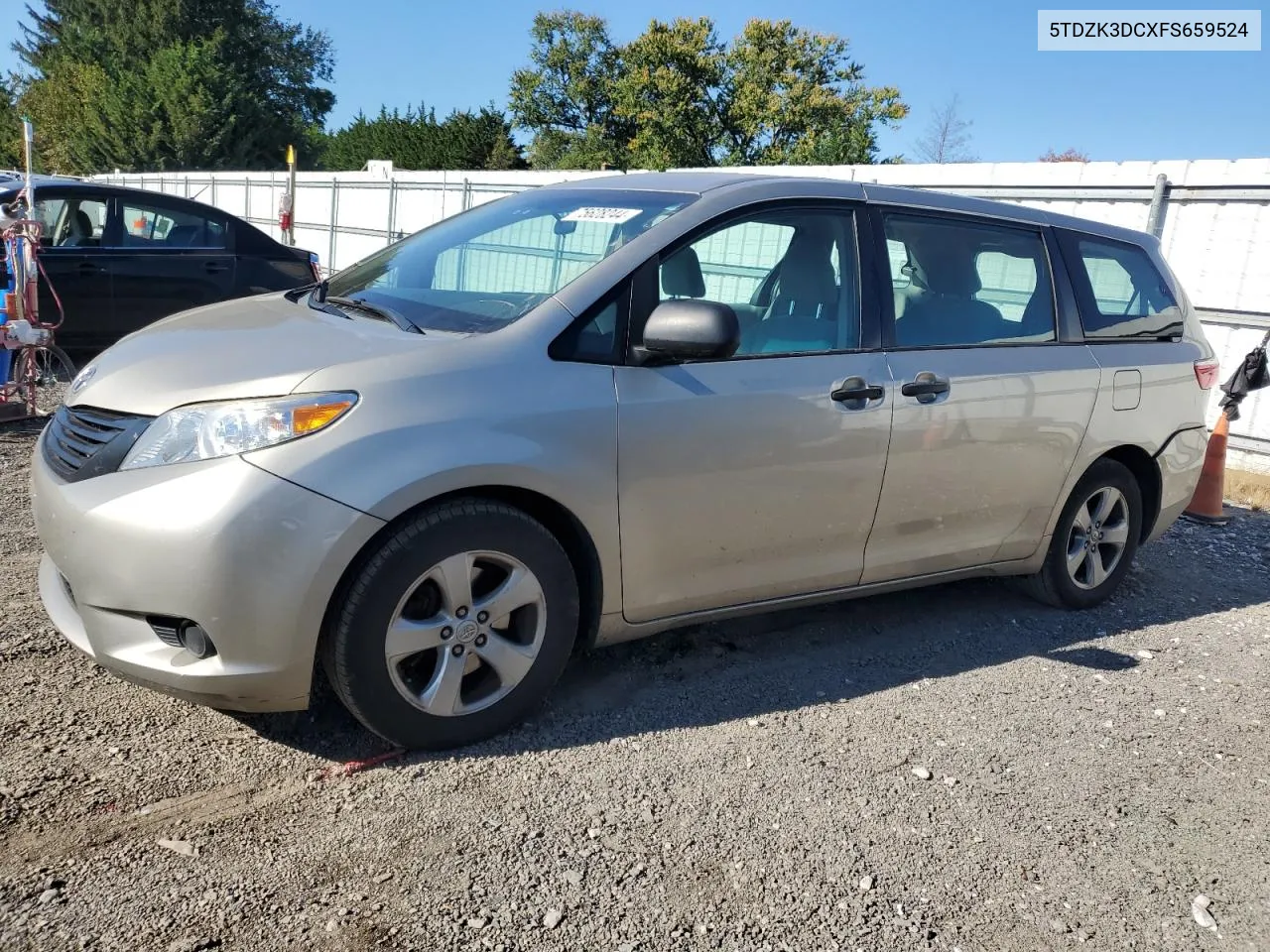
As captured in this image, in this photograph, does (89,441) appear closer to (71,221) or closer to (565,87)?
(71,221)

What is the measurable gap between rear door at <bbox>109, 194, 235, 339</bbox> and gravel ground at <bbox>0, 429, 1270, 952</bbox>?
5023mm

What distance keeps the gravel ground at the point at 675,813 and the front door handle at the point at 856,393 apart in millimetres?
1052

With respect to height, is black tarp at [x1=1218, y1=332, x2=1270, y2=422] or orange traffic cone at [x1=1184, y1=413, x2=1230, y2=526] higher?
black tarp at [x1=1218, y1=332, x2=1270, y2=422]

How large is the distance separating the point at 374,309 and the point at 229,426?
888mm

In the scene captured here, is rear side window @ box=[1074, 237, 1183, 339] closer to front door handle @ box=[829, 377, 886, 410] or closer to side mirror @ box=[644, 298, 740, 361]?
front door handle @ box=[829, 377, 886, 410]

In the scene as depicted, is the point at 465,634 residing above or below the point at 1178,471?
below

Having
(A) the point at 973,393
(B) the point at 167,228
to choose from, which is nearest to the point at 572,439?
(A) the point at 973,393

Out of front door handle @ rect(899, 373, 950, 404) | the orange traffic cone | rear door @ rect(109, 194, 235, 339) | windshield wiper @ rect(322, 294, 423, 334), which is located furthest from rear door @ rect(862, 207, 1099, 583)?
rear door @ rect(109, 194, 235, 339)

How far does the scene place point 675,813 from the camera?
298cm

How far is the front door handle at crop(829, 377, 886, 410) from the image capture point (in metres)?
3.69

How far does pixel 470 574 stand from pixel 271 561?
0.57 m

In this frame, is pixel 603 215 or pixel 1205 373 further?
pixel 1205 373

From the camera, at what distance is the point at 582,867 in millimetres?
2697

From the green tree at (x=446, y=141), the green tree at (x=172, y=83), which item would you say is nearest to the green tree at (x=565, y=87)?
the green tree at (x=446, y=141)
